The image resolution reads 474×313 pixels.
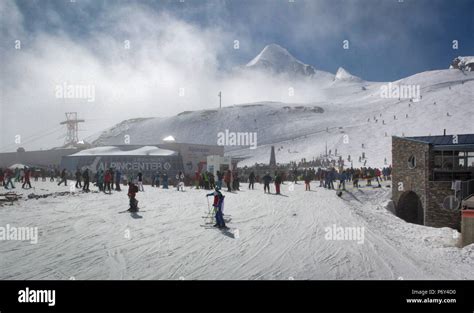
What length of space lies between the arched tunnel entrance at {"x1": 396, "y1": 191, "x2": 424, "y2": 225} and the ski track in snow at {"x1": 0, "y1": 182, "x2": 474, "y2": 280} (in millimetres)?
7593

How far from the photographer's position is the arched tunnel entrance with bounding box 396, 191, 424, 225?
20000mm

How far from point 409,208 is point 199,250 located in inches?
729

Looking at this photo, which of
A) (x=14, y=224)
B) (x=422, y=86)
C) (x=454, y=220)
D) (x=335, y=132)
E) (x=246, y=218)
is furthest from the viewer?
(x=422, y=86)

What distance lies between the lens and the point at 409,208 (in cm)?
2034

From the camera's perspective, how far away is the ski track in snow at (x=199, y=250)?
5930 millimetres

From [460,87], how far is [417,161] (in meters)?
100

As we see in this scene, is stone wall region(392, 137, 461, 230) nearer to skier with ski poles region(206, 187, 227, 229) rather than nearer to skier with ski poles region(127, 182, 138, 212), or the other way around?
skier with ski poles region(206, 187, 227, 229)

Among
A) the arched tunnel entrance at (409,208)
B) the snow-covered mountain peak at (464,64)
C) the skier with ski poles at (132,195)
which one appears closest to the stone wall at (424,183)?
the arched tunnel entrance at (409,208)

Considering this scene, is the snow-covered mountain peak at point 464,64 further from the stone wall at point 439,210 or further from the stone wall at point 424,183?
the stone wall at point 439,210

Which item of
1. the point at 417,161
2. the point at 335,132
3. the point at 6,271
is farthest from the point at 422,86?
the point at 6,271

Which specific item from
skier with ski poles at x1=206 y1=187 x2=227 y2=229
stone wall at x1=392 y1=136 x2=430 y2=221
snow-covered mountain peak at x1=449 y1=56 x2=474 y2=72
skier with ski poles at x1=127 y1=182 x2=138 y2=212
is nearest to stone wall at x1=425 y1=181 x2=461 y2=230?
stone wall at x1=392 y1=136 x2=430 y2=221

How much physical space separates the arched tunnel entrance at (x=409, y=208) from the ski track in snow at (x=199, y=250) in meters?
7.59
